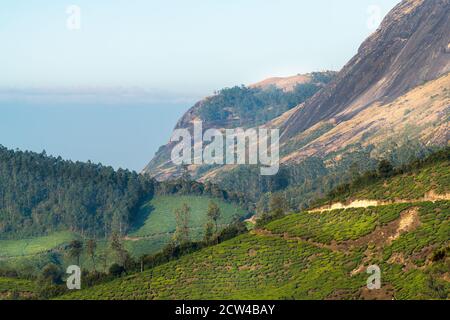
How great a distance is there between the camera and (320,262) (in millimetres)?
97000

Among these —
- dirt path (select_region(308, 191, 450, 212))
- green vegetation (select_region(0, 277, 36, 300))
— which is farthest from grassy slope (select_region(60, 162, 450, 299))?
green vegetation (select_region(0, 277, 36, 300))

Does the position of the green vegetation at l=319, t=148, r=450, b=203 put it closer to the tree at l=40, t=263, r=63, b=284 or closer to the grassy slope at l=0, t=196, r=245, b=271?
the tree at l=40, t=263, r=63, b=284

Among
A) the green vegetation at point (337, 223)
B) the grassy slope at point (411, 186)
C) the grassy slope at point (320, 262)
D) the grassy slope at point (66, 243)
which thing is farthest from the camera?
the grassy slope at point (66, 243)

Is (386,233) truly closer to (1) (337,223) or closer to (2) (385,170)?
(1) (337,223)

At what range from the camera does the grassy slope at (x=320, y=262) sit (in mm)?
85875

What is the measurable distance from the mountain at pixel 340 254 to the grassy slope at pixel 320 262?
0.41 ft

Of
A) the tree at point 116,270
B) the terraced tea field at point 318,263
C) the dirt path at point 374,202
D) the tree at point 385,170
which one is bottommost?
the tree at point 116,270

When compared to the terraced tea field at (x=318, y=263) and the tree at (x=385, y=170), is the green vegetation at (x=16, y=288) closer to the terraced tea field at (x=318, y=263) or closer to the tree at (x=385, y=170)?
Answer: the terraced tea field at (x=318, y=263)

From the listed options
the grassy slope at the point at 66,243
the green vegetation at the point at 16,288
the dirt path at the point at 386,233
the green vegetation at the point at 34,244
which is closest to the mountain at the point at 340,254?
the dirt path at the point at 386,233

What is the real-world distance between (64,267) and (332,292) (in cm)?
8402

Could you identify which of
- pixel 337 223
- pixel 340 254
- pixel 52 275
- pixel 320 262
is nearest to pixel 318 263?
pixel 320 262
